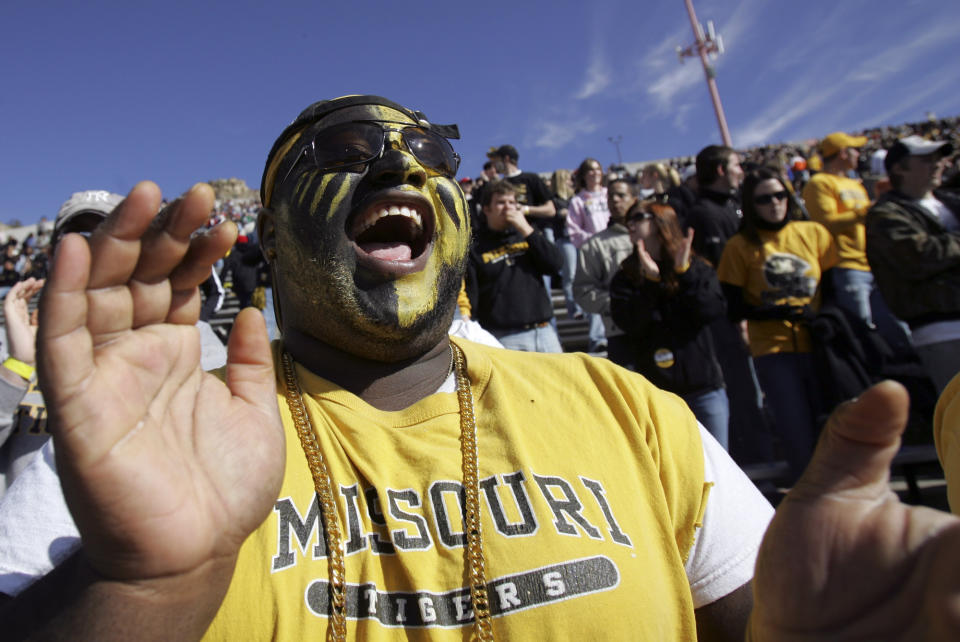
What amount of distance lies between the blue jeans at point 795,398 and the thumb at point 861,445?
10.4ft

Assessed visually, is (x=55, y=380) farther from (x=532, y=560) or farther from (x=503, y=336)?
(x=503, y=336)

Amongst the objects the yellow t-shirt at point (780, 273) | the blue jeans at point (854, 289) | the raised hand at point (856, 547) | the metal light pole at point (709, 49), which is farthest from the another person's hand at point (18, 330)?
the metal light pole at point (709, 49)

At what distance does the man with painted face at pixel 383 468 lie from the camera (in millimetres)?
822

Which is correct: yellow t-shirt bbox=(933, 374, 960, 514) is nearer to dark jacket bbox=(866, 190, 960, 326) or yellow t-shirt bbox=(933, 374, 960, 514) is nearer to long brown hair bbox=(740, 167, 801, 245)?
dark jacket bbox=(866, 190, 960, 326)

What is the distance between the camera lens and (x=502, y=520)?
4.28 feet

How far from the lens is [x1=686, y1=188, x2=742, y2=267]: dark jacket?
468cm

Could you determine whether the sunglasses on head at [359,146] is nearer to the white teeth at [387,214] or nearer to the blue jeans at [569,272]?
the white teeth at [387,214]

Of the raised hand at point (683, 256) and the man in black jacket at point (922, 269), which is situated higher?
the raised hand at point (683, 256)

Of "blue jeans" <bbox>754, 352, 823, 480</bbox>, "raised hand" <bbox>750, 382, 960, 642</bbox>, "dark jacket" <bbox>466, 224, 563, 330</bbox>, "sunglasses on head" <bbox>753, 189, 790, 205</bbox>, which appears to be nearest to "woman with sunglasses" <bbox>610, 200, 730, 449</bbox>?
"blue jeans" <bbox>754, 352, 823, 480</bbox>

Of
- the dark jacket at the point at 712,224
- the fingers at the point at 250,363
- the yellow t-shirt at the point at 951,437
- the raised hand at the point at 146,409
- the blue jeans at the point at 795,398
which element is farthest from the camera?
the dark jacket at the point at 712,224

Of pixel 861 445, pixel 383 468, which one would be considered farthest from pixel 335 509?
pixel 861 445

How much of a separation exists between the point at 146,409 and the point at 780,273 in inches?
149

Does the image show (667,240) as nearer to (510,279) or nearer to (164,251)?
(510,279)

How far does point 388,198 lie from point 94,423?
1.10 metres
